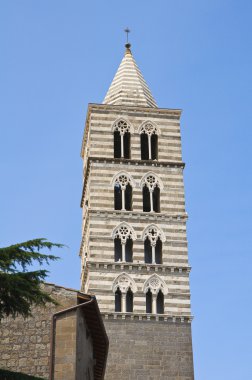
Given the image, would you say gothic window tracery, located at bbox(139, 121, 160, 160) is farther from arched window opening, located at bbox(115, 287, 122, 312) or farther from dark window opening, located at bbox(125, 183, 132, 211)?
arched window opening, located at bbox(115, 287, 122, 312)

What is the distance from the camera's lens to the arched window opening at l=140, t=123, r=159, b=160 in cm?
3809

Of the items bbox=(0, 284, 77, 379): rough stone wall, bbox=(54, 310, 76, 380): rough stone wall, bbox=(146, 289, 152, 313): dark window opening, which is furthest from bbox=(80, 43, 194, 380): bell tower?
bbox=(54, 310, 76, 380): rough stone wall

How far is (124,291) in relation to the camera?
112 ft

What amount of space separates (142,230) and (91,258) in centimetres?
271

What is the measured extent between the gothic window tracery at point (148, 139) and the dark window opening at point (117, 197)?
83.6 inches

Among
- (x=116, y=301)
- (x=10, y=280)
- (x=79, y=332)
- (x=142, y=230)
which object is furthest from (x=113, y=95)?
(x=10, y=280)

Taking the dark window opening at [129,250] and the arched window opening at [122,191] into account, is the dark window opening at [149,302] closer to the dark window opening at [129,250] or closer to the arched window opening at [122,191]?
the dark window opening at [129,250]

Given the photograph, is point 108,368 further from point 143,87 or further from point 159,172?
point 143,87

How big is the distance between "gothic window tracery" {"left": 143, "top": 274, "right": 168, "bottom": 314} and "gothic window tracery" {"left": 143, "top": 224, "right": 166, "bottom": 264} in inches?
44.5

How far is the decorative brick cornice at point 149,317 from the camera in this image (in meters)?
33.6

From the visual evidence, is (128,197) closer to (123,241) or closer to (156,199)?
(156,199)

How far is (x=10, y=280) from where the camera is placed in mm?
15727

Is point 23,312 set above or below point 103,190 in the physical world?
below

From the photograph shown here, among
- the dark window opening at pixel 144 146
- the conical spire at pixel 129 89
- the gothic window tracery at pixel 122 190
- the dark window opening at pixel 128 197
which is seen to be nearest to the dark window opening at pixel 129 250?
the gothic window tracery at pixel 122 190
